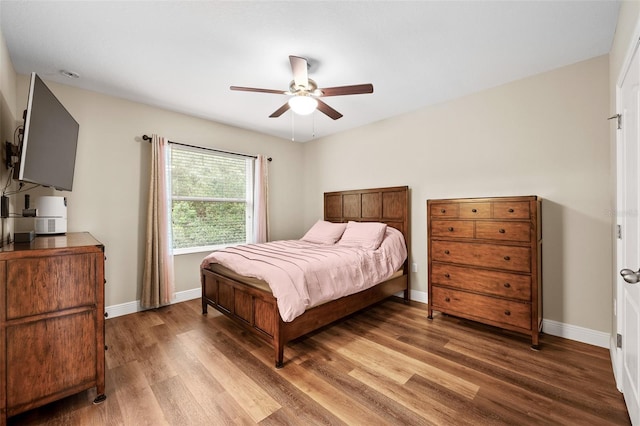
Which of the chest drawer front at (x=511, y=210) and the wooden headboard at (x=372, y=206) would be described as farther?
the wooden headboard at (x=372, y=206)

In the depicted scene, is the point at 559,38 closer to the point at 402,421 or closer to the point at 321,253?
the point at 321,253

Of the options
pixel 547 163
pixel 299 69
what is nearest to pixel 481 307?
pixel 547 163

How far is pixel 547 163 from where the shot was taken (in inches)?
104

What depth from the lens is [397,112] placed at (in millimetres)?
3711

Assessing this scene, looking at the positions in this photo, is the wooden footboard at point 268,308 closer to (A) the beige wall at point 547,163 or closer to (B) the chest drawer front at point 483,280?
(B) the chest drawer front at point 483,280

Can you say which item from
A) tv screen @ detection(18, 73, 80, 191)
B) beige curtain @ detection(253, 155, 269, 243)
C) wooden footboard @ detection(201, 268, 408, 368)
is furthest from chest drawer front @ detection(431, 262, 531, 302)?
tv screen @ detection(18, 73, 80, 191)

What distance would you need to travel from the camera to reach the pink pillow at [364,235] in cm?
337

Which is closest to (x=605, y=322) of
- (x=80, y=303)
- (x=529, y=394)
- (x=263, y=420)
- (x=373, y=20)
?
(x=529, y=394)

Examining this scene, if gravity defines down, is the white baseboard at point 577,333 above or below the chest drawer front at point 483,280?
below

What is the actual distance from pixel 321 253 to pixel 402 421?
1.61 metres

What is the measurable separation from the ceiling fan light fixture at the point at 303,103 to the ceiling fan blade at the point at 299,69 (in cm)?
11

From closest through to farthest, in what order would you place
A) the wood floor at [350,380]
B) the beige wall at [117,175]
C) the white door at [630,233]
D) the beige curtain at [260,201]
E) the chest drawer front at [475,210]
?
the white door at [630,233], the wood floor at [350,380], the chest drawer front at [475,210], the beige wall at [117,175], the beige curtain at [260,201]

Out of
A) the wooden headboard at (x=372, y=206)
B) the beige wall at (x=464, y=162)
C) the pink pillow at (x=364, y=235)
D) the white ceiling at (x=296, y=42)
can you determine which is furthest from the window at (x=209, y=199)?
the pink pillow at (x=364, y=235)

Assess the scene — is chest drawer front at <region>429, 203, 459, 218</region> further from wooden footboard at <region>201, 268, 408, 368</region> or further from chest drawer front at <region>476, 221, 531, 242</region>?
wooden footboard at <region>201, 268, 408, 368</region>
